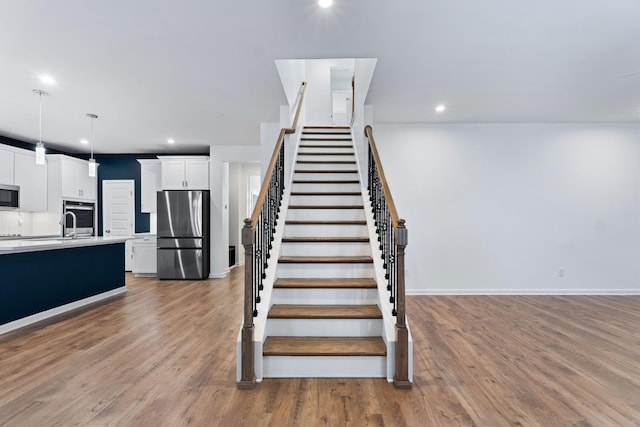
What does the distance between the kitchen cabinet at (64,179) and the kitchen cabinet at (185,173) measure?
1.69 m

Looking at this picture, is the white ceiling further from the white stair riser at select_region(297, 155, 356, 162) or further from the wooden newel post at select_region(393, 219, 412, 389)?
the wooden newel post at select_region(393, 219, 412, 389)

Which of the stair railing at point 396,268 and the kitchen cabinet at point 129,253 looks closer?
the stair railing at point 396,268

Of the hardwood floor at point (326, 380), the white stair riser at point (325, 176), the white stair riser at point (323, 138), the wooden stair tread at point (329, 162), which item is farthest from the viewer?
the white stair riser at point (323, 138)

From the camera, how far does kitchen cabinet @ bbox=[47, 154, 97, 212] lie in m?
6.68

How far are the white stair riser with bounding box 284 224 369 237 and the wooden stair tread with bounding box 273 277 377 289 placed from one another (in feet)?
2.30

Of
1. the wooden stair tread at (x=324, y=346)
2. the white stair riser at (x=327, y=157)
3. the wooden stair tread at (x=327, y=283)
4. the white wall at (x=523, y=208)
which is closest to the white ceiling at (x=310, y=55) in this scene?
the white wall at (x=523, y=208)

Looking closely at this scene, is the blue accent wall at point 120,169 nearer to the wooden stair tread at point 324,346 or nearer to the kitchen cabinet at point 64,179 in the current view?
the kitchen cabinet at point 64,179

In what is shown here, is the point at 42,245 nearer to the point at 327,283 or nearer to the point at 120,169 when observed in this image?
A: the point at 327,283

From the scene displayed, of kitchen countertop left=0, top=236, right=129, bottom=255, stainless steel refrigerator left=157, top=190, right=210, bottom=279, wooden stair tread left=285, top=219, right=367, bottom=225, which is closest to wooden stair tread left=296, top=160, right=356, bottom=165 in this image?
wooden stair tread left=285, top=219, right=367, bottom=225

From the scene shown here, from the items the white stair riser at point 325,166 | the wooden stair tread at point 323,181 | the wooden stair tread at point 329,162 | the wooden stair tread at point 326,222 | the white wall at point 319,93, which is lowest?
the wooden stair tread at point 326,222

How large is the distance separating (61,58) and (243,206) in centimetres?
558

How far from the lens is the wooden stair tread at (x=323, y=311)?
2846 millimetres

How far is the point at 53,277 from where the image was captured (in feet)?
14.2

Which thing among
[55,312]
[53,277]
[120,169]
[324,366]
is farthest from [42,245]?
[120,169]
